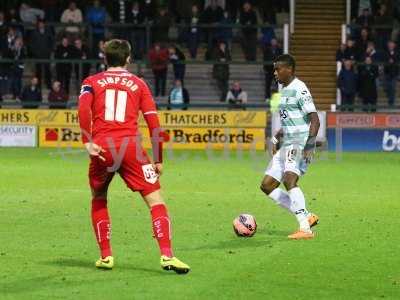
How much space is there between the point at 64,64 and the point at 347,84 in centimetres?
786

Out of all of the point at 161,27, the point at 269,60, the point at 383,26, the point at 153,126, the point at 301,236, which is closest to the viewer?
the point at 153,126

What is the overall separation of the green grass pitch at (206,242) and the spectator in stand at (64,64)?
1017 centimetres

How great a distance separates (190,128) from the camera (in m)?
27.4

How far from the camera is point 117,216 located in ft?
45.8

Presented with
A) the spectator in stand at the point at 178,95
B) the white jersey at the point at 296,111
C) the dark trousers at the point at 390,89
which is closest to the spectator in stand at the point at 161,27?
the spectator in stand at the point at 178,95

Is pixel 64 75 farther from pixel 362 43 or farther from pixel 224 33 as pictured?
pixel 362 43

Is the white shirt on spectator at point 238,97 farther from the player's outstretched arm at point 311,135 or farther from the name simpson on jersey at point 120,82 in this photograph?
the name simpson on jersey at point 120,82

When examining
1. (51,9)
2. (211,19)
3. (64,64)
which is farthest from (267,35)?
(51,9)

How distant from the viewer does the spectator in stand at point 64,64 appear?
30.3 m

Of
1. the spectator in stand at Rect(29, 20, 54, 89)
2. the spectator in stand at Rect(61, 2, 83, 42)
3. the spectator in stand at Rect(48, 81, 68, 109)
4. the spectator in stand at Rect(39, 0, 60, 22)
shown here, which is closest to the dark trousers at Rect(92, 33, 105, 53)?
the spectator in stand at Rect(61, 2, 83, 42)

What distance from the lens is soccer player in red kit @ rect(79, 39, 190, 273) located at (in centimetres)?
958

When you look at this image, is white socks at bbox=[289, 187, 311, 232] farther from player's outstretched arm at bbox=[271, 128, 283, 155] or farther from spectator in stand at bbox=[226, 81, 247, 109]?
spectator in stand at bbox=[226, 81, 247, 109]

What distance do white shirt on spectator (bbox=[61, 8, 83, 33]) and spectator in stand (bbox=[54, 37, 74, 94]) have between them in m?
1.15

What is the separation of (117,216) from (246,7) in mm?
19043
